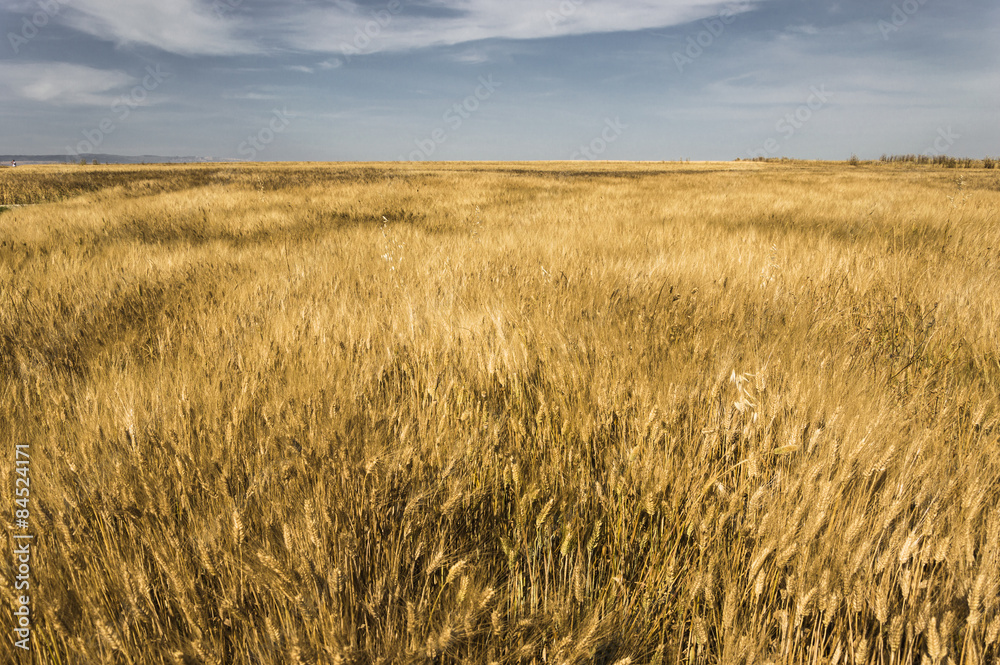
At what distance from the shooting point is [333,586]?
2.42ft

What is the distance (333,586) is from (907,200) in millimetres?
9874

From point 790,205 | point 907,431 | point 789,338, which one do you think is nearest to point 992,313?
point 789,338

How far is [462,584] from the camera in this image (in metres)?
0.78

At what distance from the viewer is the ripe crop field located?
2.50ft

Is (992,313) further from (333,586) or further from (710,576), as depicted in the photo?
(333,586)

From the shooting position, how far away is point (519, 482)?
108cm

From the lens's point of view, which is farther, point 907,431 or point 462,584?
point 907,431

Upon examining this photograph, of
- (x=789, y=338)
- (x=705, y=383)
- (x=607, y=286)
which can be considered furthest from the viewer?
(x=607, y=286)

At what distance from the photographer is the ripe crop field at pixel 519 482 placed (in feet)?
2.50

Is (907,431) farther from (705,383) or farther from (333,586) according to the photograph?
(333,586)

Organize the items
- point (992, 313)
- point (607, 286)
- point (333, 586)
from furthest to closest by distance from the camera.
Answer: point (607, 286) → point (992, 313) → point (333, 586)

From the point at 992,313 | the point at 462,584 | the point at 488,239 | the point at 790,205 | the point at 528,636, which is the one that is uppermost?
the point at 790,205

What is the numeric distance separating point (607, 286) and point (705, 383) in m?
1.24

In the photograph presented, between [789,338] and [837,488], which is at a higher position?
[789,338]
